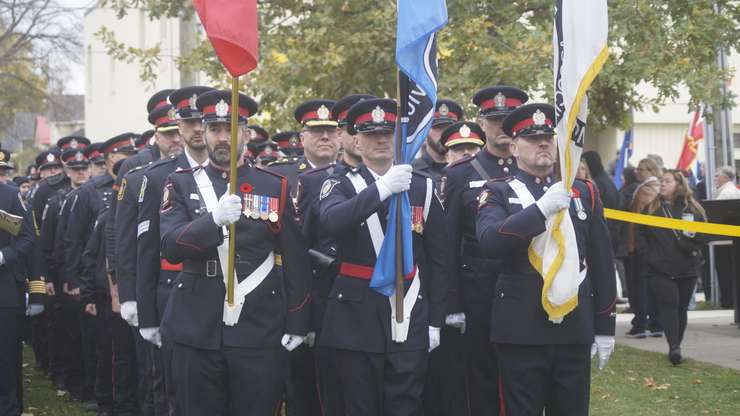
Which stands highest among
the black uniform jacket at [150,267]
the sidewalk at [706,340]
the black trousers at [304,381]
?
the black uniform jacket at [150,267]

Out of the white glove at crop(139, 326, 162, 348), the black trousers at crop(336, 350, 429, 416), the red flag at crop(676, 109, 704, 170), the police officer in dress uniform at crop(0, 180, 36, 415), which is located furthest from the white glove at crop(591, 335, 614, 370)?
the red flag at crop(676, 109, 704, 170)

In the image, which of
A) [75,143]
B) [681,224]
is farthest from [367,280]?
[75,143]

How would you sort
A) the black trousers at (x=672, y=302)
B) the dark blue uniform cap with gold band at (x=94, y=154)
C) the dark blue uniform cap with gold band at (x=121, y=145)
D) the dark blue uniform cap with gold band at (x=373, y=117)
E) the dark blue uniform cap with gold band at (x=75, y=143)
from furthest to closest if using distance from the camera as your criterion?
the dark blue uniform cap with gold band at (x=75, y=143) → the dark blue uniform cap with gold band at (x=94, y=154) → the black trousers at (x=672, y=302) → the dark blue uniform cap with gold band at (x=121, y=145) → the dark blue uniform cap with gold band at (x=373, y=117)

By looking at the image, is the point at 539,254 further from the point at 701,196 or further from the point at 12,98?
the point at 12,98

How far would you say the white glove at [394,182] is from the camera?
23.0 feet

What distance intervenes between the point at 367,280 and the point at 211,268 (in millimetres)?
909

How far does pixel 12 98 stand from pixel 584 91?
118 feet

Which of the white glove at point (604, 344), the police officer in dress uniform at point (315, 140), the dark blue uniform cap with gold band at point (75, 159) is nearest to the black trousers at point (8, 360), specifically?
the police officer in dress uniform at point (315, 140)

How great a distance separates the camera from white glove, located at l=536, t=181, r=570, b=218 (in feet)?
22.9

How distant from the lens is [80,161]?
13.4 meters

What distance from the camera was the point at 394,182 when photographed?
7020mm

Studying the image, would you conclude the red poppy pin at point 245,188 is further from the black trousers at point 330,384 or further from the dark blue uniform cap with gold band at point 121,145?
the dark blue uniform cap with gold band at point 121,145

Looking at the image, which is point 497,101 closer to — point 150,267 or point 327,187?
point 327,187

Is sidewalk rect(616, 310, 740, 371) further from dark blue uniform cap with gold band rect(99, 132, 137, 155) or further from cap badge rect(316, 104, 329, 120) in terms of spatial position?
dark blue uniform cap with gold band rect(99, 132, 137, 155)
